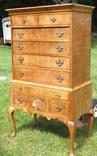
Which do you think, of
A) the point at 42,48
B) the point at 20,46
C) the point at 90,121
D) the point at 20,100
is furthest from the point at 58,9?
the point at 90,121

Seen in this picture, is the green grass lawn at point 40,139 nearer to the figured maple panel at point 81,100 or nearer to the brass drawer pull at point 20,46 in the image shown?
the figured maple panel at point 81,100

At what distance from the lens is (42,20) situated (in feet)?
14.9

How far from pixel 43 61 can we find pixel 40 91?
1.32 feet

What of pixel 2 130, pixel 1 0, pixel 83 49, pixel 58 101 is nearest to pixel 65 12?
pixel 83 49

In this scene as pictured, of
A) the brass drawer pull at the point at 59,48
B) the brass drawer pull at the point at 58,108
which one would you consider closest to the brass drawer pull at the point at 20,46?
the brass drawer pull at the point at 59,48

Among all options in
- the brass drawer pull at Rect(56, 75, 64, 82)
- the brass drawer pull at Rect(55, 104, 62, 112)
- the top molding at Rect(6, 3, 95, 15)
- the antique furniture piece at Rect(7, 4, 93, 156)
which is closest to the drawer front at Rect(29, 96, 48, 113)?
the antique furniture piece at Rect(7, 4, 93, 156)

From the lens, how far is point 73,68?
4445 millimetres

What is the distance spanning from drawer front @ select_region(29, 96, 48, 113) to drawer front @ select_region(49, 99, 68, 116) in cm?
9

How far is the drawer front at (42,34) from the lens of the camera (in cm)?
437

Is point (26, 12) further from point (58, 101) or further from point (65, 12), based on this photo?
point (58, 101)

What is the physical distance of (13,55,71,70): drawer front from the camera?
14.6ft

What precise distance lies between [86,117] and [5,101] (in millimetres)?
1886

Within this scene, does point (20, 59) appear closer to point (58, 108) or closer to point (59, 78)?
point (59, 78)

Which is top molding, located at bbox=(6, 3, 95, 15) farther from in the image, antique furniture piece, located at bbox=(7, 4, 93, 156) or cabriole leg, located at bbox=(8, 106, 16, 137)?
cabriole leg, located at bbox=(8, 106, 16, 137)
